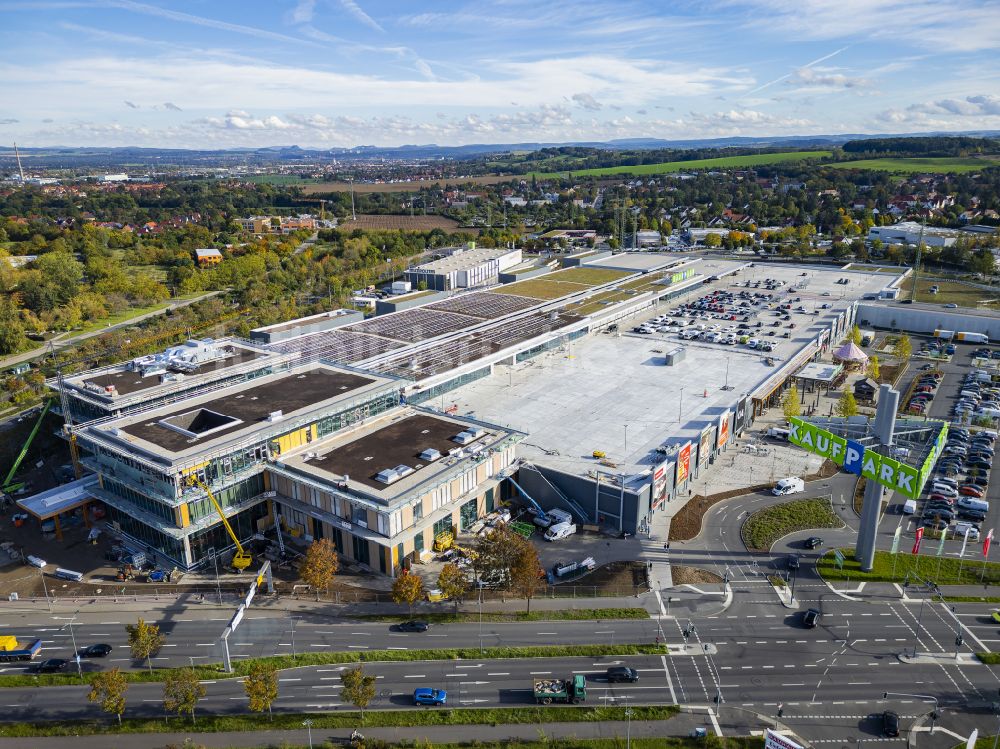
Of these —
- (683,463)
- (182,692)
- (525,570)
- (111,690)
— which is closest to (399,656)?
(525,570)

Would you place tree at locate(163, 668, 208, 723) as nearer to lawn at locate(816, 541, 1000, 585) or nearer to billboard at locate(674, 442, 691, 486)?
billboard at locate(674, 442, 691, 486)

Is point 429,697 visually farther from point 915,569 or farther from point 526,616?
point 915,569

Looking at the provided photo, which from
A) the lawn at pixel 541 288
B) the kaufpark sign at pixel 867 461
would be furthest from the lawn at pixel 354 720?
the lawn at pixel 541 288

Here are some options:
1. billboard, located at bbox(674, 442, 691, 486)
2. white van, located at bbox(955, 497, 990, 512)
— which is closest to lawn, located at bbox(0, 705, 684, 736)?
billboard, located at bbox(674, 442, 691, 486)

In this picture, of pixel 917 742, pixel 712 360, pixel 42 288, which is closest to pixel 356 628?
pixel 917 742

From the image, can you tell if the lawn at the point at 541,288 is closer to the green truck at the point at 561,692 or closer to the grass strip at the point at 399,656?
the grass strip at the point at 399,656
